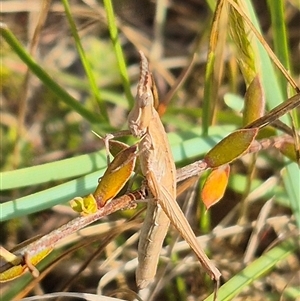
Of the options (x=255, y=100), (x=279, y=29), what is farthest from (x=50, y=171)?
(x=279, y=29)

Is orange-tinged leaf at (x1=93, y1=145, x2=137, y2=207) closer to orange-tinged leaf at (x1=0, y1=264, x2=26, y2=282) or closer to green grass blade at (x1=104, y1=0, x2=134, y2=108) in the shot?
orange-tinged leaf at (x1=0, y1=264, x2=26, y2=282)

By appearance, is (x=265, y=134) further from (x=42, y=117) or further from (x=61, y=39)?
(x=61, y=39)

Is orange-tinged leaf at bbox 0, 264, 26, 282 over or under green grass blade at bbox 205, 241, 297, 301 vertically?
over

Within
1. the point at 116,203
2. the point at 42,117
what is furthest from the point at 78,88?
the point at 116,203

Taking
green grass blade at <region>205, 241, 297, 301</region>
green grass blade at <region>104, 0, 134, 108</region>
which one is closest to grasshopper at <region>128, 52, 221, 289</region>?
green grass blade at <region>205, 241, 297, 301</region>

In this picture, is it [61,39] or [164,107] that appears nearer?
[164,107]

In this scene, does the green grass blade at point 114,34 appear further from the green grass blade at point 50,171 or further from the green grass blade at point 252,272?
the green grass blade at point 252,272

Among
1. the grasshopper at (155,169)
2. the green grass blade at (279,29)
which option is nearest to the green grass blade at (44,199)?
the grasshopper at (155,169)

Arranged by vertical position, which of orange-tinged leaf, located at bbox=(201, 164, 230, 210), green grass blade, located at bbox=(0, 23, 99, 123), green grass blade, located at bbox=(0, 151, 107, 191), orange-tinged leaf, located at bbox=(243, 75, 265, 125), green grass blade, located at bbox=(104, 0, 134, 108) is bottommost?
orange-tinged leaf, located at bbox=(201, 164, 230, 210)
